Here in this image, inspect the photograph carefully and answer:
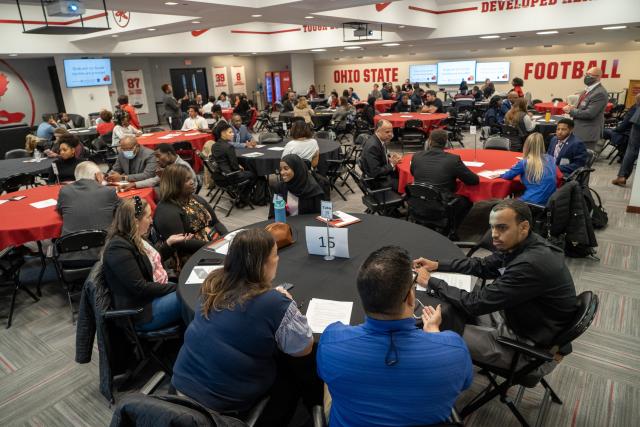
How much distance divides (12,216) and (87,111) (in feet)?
34.2

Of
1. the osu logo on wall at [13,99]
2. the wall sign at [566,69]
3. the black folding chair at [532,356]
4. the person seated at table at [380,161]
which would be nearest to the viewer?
the black folding chair at [532,356]

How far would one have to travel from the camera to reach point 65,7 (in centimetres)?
517

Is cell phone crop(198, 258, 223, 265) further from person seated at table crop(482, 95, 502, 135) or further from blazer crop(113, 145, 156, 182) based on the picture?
person seated at table crop(482, 95, 502, 135)

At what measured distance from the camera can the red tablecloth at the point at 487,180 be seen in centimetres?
443

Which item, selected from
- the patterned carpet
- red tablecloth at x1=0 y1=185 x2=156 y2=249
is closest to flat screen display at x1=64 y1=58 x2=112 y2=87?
red tablecloth at x1=0 y1=185 x2=156 y2=249

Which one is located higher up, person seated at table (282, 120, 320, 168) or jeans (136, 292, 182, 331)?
person seated at table (282, 120, 320, 168)

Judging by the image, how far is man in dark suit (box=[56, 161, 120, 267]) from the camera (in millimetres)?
3676

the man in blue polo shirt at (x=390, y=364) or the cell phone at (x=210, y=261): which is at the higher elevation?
the man in blue polo shirt at (x=390, y=364)

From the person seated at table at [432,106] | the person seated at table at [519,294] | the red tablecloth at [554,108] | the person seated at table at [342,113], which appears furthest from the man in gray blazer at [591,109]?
the person seated at table at [342,113]

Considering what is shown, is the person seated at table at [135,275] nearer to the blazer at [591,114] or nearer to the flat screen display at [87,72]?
the blazer at [591,114]

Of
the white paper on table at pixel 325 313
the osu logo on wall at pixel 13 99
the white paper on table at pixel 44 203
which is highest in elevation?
the osu logo on wall at pixel 13 99

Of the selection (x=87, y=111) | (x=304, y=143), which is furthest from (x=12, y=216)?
(x=87, y=111)

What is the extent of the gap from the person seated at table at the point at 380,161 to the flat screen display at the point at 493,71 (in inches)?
552

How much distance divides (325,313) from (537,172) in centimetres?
302
